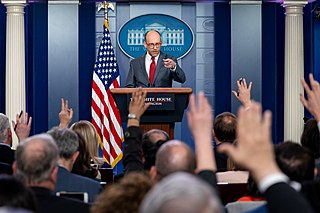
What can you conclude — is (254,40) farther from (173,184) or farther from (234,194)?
(173,184)

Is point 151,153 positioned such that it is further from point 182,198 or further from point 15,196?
point 182,198

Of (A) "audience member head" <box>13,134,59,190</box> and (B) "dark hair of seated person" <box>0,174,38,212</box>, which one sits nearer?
(B) "dark hair of seated person" <box>0,174,38,212</box>

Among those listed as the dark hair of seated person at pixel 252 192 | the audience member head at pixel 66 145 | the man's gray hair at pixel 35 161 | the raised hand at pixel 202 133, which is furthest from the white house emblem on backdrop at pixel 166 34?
the raised hand at pixel 202 133

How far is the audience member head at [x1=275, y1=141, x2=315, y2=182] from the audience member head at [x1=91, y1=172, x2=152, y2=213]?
0.83 m

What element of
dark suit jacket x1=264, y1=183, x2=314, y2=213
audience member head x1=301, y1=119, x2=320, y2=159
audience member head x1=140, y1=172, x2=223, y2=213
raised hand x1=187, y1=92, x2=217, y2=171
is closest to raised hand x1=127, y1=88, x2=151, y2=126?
audience member head x1=301, y1=119, x2=320, y2=159

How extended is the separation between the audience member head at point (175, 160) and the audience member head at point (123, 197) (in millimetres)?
552

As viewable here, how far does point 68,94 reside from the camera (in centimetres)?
1098

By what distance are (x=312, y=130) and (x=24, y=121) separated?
216cm

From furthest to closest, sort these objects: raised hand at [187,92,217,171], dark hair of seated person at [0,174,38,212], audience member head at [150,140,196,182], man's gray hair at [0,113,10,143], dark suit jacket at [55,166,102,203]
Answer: man's gray hair at [0,113,10,143] < dark suit jacket at [55,166,102,203] < audience member head at [150,140,196,182] < raised hand at [187,92,217,171] < dark hair of seated person at [0,174,38,212]

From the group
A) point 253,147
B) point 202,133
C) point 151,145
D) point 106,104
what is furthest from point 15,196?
point 106,104

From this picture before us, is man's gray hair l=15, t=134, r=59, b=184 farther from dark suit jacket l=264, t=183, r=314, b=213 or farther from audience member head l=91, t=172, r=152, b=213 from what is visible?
dark suit jacket l=264, t=183, r=314, b=213

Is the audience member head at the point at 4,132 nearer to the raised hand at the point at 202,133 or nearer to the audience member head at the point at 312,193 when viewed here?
the raised hand at the point at 202,133

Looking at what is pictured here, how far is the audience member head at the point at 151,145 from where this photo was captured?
4355mm

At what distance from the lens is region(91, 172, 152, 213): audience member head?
254 cm
